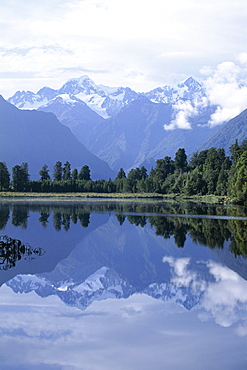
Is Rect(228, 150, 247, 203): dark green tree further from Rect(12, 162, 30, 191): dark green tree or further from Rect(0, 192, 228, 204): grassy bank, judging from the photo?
Rect(12, 162, 30, 191): dark green tree

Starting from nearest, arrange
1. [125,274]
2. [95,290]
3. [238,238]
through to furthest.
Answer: [95,290] → [125,274] → [238,238]

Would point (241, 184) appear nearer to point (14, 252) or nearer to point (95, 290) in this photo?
point (14, 252)

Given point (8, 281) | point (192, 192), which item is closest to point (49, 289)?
point (8, 281)

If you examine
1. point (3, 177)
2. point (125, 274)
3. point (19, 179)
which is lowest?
point (125, 274)

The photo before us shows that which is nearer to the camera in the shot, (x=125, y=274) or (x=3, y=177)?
(x=125, y=274)

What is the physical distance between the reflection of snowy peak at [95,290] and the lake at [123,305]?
45mm

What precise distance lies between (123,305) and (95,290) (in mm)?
3195

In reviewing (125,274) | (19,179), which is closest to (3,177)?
(19,179)

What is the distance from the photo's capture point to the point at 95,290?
76.4 ft

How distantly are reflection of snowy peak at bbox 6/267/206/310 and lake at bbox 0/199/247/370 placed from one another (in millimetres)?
45

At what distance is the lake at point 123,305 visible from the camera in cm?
1456

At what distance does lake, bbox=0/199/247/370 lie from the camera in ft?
47.8

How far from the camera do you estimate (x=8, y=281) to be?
79.9ft

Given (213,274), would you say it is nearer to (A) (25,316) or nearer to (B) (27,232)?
(A) (25,316)
